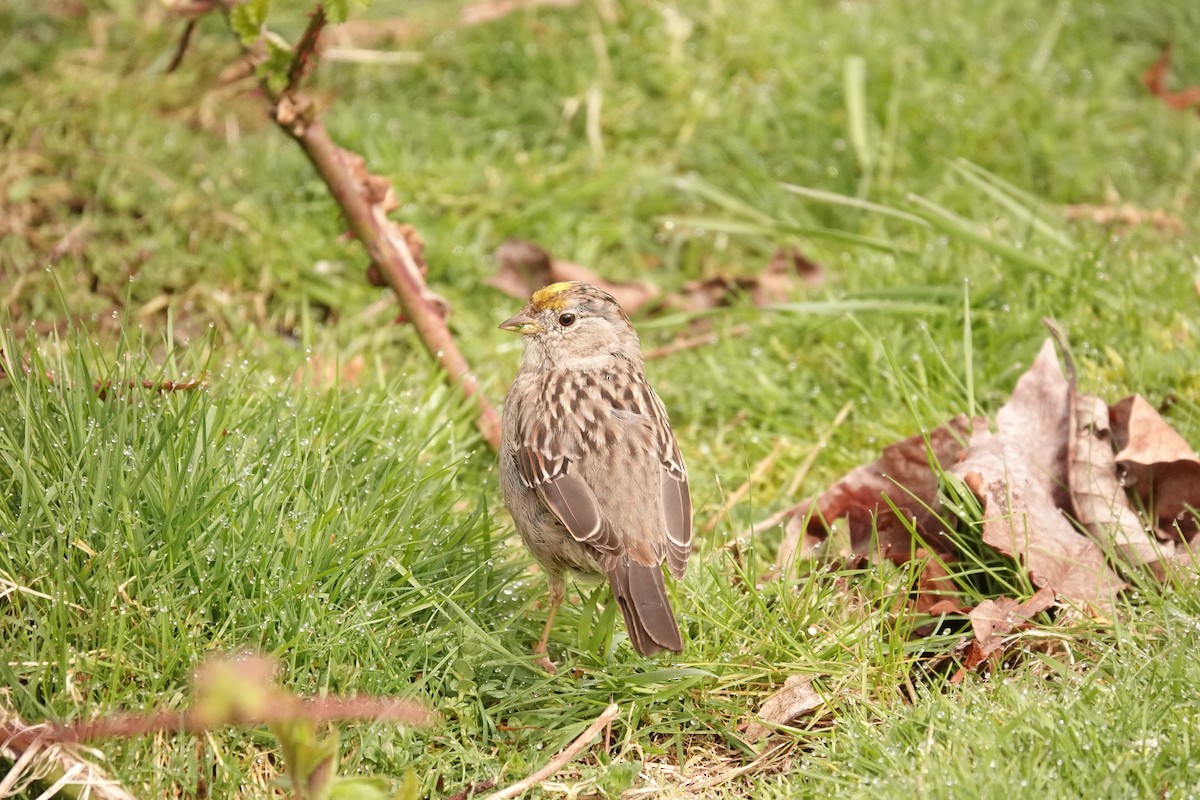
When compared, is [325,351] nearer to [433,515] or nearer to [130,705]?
[433,515]

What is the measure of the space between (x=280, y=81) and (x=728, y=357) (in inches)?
96.2

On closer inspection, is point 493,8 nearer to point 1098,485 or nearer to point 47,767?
point 1098,485

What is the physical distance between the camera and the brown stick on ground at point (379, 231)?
218 inches

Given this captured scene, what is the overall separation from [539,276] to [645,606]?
3.26m

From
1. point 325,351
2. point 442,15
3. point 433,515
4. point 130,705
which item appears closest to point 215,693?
point 130,705

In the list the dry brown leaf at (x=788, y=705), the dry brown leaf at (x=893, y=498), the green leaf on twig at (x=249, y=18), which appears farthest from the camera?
the green leaf on twig at (x=249, y=18)

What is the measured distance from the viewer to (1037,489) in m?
4.82

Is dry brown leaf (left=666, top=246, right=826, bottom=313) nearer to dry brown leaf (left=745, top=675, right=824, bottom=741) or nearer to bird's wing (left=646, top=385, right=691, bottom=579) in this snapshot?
bird's wing (left=646, top=385, right=691, bottom=579)

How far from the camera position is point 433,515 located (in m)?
4.63

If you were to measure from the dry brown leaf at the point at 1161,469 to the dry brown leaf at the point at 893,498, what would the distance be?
54cm

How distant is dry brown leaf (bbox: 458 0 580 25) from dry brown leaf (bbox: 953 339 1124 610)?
167 inches

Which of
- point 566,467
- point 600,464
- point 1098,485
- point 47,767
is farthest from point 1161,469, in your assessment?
point 47,767

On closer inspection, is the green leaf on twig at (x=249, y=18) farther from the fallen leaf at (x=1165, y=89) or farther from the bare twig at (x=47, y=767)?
the fallen leaf at (x=1165, y=89)

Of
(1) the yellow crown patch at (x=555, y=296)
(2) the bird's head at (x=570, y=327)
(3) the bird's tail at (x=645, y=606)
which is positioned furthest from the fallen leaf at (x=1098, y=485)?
(1) the yellow crown patch at (x=555, y=296)
